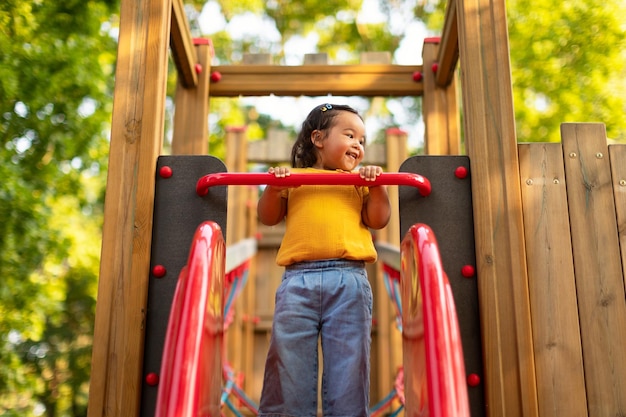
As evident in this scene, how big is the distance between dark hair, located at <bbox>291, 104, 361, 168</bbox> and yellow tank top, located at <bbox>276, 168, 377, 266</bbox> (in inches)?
8.7

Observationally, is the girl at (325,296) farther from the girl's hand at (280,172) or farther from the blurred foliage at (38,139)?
the blurred foliage at (38,139)

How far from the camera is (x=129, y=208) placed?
2420 mm

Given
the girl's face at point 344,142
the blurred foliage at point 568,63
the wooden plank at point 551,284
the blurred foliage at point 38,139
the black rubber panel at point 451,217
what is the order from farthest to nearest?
the blurred foliage at point 568,63 → the blurred foliage at point 38,139 → the girl's face at point 344,142 → the black rubber panel at point 451,217 → the wooden plank at point 551,284

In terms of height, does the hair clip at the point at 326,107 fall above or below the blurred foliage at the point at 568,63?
below

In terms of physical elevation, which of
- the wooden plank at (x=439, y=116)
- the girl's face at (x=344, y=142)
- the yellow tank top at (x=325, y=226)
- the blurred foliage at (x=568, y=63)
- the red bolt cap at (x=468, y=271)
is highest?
the blurred foliage at (x=568, y=63)

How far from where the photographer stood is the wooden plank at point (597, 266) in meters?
2.27

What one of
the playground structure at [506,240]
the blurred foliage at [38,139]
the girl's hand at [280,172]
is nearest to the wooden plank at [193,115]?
the playground structure at [506,240]

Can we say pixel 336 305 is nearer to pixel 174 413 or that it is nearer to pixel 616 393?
pixel 174 413

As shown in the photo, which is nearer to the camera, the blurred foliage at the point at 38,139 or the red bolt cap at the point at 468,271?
the red bolt cap at the point at 468,271

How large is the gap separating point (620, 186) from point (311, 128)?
127 centimetres

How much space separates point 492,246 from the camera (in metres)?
2.38

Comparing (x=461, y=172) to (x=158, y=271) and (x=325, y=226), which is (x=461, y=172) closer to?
(x=325, y=226)

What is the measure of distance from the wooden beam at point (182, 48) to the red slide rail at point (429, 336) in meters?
1.60

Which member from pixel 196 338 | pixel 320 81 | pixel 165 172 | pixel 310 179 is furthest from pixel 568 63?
pixel 196 338
